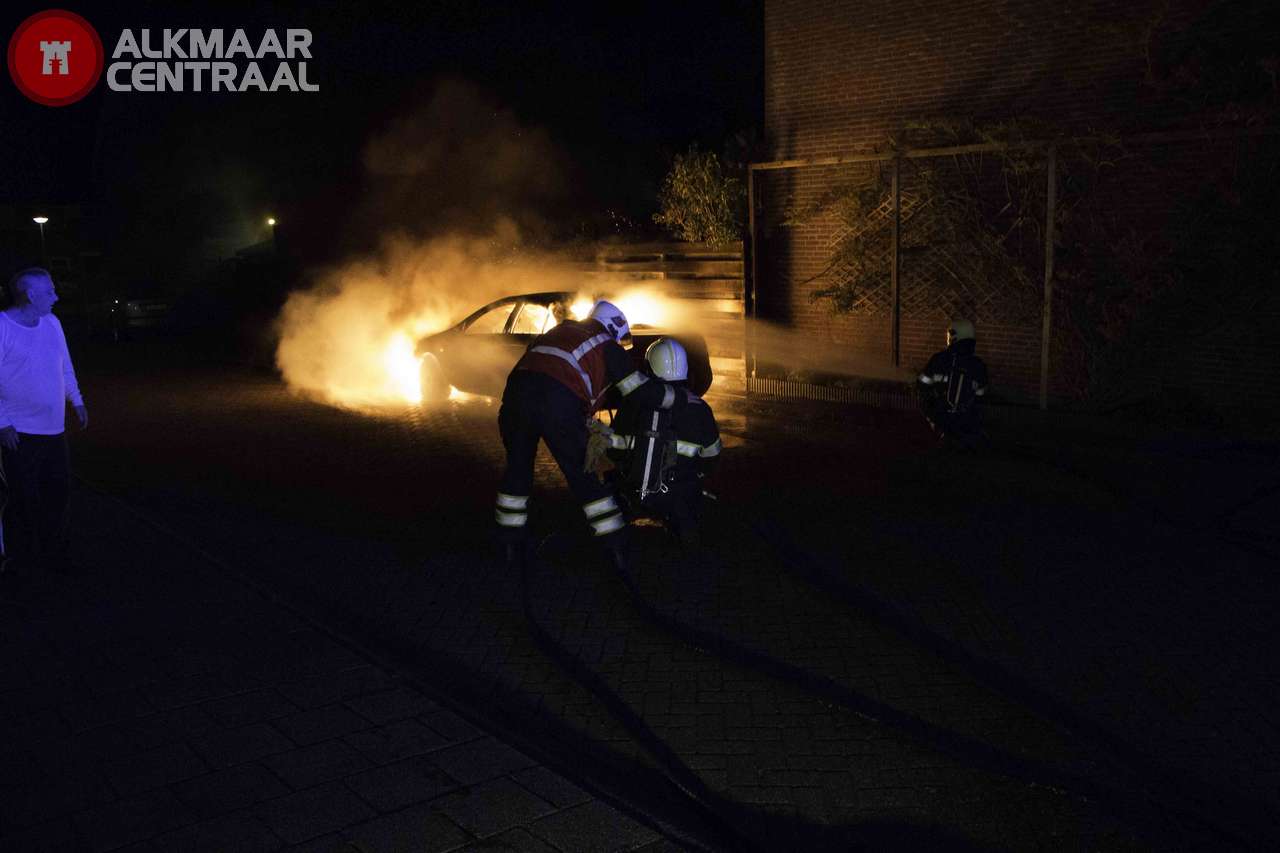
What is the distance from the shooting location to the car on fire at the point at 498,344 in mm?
12156

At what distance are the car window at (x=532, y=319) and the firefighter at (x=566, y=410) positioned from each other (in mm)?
5911

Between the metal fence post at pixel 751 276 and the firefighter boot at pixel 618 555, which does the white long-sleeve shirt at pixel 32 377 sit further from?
the metal fence post at pixel 751 276

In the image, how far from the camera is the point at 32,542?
22.4ft

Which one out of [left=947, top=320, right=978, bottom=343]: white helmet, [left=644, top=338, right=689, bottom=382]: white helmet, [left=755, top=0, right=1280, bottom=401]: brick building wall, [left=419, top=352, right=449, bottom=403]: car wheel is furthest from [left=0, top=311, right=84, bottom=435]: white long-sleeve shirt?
[left=755, top=0, right=1280, bottom=401]: brick building wall

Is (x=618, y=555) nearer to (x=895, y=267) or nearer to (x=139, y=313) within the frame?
(x=895, y=267)

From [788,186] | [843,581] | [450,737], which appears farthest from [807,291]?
[450,737]

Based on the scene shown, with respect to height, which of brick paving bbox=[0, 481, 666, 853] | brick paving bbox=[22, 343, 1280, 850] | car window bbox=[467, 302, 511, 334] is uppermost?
car window bbox=[467, 302, 511, 334]

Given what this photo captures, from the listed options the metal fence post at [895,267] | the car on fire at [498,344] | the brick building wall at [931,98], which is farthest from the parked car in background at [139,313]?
the metal fence post at [895,267]

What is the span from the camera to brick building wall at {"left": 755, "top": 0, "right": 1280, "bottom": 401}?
11781mm

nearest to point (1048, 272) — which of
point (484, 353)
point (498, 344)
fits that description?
point (498, 344)

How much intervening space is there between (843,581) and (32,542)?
192 inches

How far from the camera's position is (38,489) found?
6.65 metres

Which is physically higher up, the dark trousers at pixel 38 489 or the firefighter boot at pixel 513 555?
the dark trousers at pixel 38 489

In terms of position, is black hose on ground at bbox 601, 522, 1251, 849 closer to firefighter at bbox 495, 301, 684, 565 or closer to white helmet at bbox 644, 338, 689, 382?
firefighter at bbox 495, 301, 684, 565
